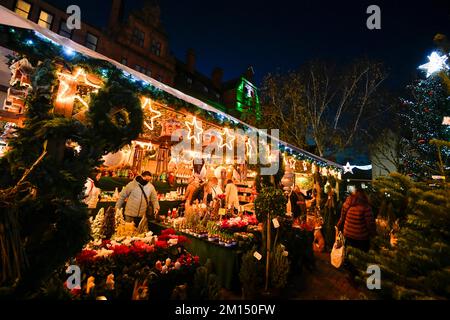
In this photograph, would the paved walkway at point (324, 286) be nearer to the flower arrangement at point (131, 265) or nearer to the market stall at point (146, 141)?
the market stall at point (146, 141)

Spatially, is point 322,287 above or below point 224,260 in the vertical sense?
below

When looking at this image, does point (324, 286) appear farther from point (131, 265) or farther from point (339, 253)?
point (131, 265)

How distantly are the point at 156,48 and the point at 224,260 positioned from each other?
56.9ft

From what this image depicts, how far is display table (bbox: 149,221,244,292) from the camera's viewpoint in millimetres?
4051

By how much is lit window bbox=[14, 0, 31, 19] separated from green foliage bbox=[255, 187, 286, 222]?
50.4 ft

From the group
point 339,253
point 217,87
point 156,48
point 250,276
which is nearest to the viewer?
point 250,276

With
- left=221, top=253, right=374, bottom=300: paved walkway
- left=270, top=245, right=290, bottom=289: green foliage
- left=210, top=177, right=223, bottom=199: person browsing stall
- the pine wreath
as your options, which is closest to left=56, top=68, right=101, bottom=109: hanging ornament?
the pine wreath

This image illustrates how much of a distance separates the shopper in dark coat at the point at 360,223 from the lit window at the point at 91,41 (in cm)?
1599

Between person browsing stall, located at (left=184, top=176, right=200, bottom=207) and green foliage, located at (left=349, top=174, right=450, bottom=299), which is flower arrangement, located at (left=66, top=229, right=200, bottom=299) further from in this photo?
person browsing stall, located at (left=184, top=176, right=200, bottom=207)

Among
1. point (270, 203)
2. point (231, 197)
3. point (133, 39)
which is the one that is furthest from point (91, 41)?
point (270, 203)

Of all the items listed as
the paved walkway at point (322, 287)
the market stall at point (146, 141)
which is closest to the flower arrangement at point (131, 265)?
the market stall at point (146, 141)

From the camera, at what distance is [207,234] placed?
4711 millimetres

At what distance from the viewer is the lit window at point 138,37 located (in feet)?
49.0

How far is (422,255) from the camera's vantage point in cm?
133
